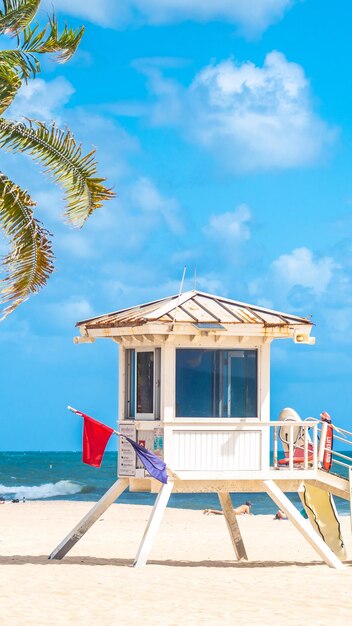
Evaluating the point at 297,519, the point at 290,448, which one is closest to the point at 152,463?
the point at 290,448

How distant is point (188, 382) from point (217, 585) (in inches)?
153

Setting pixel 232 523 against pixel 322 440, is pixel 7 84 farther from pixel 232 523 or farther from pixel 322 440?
pixel 232 523

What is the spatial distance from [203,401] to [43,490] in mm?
55141

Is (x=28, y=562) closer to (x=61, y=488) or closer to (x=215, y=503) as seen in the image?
(x=215, y=503)

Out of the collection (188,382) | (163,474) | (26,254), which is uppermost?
(26,254)

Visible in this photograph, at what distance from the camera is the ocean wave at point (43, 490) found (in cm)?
7138

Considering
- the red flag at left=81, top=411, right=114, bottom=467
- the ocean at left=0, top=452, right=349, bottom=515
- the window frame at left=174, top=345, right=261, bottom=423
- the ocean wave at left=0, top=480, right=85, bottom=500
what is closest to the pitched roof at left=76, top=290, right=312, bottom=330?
the window frame at left=174, top=345, right=261, bottom=423

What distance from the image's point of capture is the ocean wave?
234 ft

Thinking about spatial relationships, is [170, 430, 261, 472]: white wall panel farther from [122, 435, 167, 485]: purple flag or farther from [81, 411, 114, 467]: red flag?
[81, 411, 114, 467]: red flag

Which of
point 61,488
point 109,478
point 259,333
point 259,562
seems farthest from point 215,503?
point 259,333

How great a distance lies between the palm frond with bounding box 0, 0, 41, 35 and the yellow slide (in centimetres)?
1145

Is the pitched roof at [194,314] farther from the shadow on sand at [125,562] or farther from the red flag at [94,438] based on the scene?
the shadow on sand at [125,562]

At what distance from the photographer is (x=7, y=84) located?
19.4 meters

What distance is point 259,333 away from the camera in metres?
21.5
